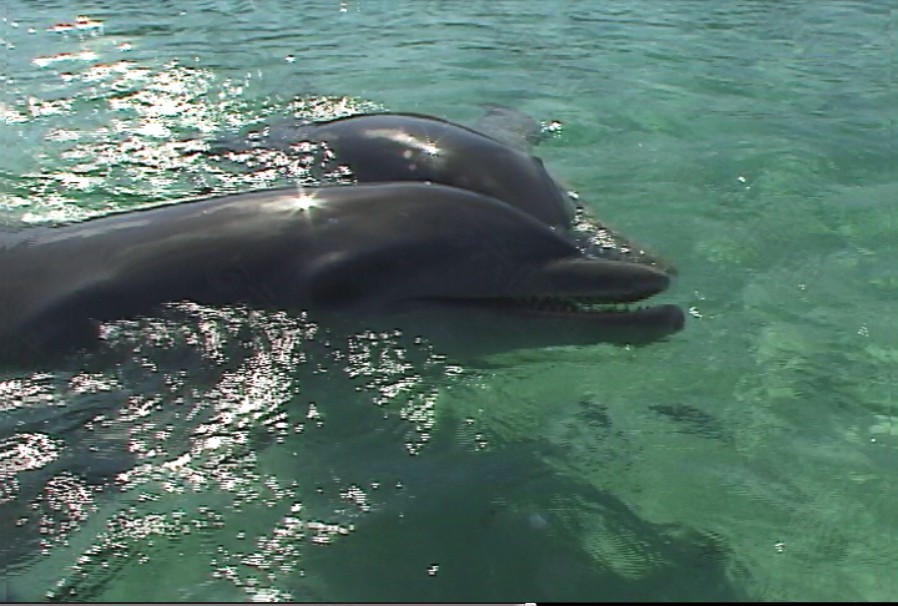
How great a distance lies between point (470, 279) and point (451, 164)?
221cm

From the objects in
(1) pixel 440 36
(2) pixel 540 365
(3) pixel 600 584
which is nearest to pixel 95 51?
(1) pixel 440 36

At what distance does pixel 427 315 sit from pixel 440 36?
1060cm

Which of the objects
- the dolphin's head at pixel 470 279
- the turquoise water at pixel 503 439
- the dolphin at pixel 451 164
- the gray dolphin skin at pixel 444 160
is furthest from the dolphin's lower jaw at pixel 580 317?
the gray dolphin skin at pixel 444 160

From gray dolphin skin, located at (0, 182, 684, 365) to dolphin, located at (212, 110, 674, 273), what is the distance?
4.78 feet

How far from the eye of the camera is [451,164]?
7207mm

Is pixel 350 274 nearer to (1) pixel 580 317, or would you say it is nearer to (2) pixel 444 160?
(1) pixel 580 317

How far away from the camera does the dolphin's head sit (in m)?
5.11

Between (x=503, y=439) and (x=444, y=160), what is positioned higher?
(x=444, y=160)

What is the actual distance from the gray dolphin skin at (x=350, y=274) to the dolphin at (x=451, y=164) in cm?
146

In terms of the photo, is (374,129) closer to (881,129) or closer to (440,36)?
(881,129)

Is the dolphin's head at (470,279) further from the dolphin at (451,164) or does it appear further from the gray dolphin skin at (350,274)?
the dolphin at (451,164)

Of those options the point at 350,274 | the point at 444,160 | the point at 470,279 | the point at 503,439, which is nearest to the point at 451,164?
the point at 444,160

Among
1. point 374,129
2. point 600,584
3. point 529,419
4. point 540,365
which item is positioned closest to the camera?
point 600,584

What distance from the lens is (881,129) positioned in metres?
10.8
